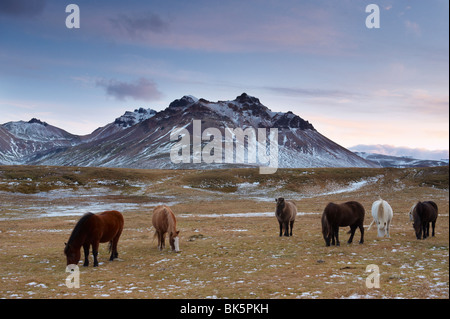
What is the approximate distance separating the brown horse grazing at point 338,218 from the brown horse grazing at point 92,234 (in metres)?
13.0

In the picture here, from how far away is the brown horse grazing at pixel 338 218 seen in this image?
63.5 feet

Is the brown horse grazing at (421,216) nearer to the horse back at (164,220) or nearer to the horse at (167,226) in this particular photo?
the horse at (167,226)

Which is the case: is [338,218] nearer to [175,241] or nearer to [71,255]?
[175,241]

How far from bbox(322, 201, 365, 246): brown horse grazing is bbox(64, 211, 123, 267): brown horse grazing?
13.0m

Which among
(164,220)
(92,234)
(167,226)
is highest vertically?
(164,220)

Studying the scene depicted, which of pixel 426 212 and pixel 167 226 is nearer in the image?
pixel 167 226

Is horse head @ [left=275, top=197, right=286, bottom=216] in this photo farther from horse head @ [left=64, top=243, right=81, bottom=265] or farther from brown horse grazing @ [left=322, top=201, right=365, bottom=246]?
horse head @ [left=64, top=243, right=81, bottom=265]

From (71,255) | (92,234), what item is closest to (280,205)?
(92,234)

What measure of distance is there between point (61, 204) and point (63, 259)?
164 ft

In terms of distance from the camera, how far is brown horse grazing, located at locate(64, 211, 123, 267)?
16.2 m

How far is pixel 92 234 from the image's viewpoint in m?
17.0

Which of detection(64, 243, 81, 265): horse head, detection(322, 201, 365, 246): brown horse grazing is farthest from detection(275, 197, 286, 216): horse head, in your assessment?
detection(64, 243, 81, 265): horse head

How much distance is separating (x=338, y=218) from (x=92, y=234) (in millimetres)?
14567

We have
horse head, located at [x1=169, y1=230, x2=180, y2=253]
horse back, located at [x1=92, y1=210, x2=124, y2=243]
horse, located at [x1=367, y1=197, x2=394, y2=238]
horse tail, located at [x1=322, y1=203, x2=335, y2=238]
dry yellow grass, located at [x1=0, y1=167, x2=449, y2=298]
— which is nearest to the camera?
dry yellow grass, located at [x1=0, y1=167, x2=449, y2=298]
